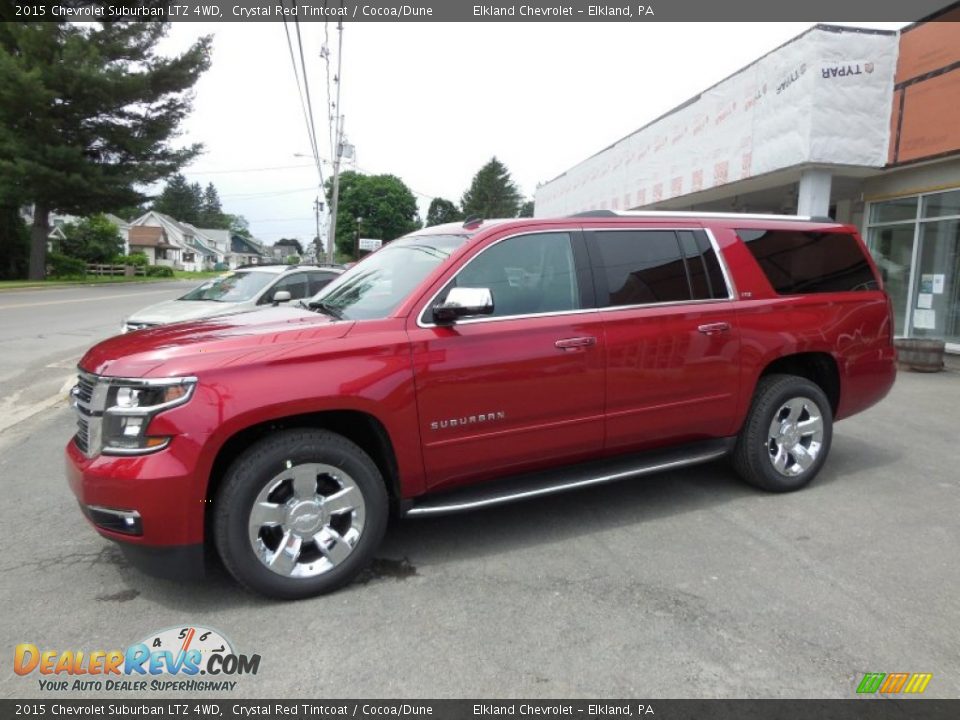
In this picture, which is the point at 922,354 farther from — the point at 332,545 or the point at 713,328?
the point at 332,545

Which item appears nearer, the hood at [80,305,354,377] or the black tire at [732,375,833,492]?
the hood at [80,305,354,377]

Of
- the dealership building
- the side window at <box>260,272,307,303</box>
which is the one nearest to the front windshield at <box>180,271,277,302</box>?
the side window at <box>260,272,307,303</box>

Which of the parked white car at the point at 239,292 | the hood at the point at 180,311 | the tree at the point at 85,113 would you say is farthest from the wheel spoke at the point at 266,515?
the tree at the point at 85,113

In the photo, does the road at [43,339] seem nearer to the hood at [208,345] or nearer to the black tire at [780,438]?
the hood at [208,345]

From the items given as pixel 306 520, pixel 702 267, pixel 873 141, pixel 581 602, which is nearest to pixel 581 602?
pixel 581 602

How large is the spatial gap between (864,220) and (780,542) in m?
11.0

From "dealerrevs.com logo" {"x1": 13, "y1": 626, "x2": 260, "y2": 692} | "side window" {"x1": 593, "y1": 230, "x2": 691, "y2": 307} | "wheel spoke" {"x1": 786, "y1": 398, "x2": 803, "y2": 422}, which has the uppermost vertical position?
"side window" {"x1": 593, "y1": 230, "x2": 691, "y2": 307}

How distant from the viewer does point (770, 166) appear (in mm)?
11109

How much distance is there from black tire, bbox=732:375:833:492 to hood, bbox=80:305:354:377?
291 centimetres

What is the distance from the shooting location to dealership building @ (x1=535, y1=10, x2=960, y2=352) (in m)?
9.78

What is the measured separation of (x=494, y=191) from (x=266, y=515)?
87058 mm

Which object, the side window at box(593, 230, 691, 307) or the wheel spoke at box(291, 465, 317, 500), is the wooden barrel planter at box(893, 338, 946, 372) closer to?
the side window at box(593, 230, 691, 307)

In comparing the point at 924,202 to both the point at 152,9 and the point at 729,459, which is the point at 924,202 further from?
the point at 152,9

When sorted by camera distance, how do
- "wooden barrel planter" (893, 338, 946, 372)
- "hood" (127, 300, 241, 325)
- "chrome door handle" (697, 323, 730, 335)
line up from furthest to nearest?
"wooden barrel planter" (893, 338, 946, 372)
"hood" (127, 300, 241, 325)
"chrome door handle" (697, 323, 730, 335)
